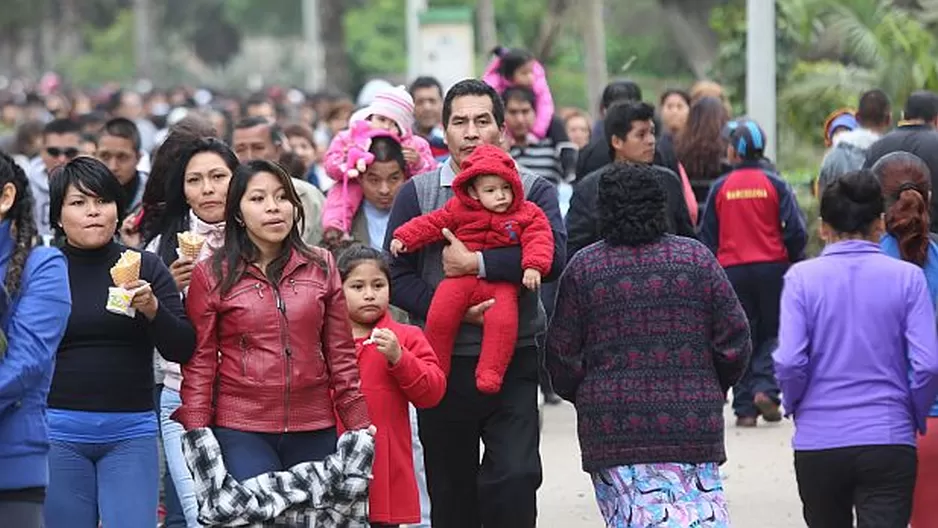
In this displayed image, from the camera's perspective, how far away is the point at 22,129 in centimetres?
1981

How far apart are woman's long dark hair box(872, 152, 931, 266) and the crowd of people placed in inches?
0.5

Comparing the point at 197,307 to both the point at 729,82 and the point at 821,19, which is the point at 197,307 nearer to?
the point at 821,19

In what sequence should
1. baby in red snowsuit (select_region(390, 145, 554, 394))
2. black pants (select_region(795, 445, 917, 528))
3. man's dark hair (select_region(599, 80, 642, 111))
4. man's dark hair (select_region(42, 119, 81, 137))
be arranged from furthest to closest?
man's dark hair (select_region(42, 119, 81, 137)) < man's dark hair (select_region(599, 80, 642, 111)) < baby in red snowsuit (select_region(390, 145, 554, 394)) < black pants (select_region(795, 445, 917, 528))

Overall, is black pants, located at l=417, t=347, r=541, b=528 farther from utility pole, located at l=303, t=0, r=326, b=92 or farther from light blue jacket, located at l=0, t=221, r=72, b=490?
utility pole, located at l=303, t=0, r=326, b=92

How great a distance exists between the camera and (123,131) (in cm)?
1153

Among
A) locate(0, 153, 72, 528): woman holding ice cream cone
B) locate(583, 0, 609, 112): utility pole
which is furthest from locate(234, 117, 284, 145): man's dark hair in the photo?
locate(583, 0, 609, 112): utility pole

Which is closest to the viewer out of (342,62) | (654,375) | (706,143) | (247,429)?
(247,429)

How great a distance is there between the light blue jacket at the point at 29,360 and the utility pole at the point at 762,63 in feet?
43.8

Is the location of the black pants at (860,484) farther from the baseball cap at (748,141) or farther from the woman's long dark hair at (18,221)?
the baseball cap at (748,141)

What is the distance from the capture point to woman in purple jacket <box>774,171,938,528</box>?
25.5 ft

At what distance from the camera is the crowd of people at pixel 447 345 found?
7.48m

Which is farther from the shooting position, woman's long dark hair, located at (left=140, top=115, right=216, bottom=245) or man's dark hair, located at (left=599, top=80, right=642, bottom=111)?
man's dark hair, located at (left=599, top=80, right=642, bottom=111)

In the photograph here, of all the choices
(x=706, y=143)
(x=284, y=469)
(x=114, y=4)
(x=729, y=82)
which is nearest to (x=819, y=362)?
(x=284, y=469)

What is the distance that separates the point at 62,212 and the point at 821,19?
1734 cm
